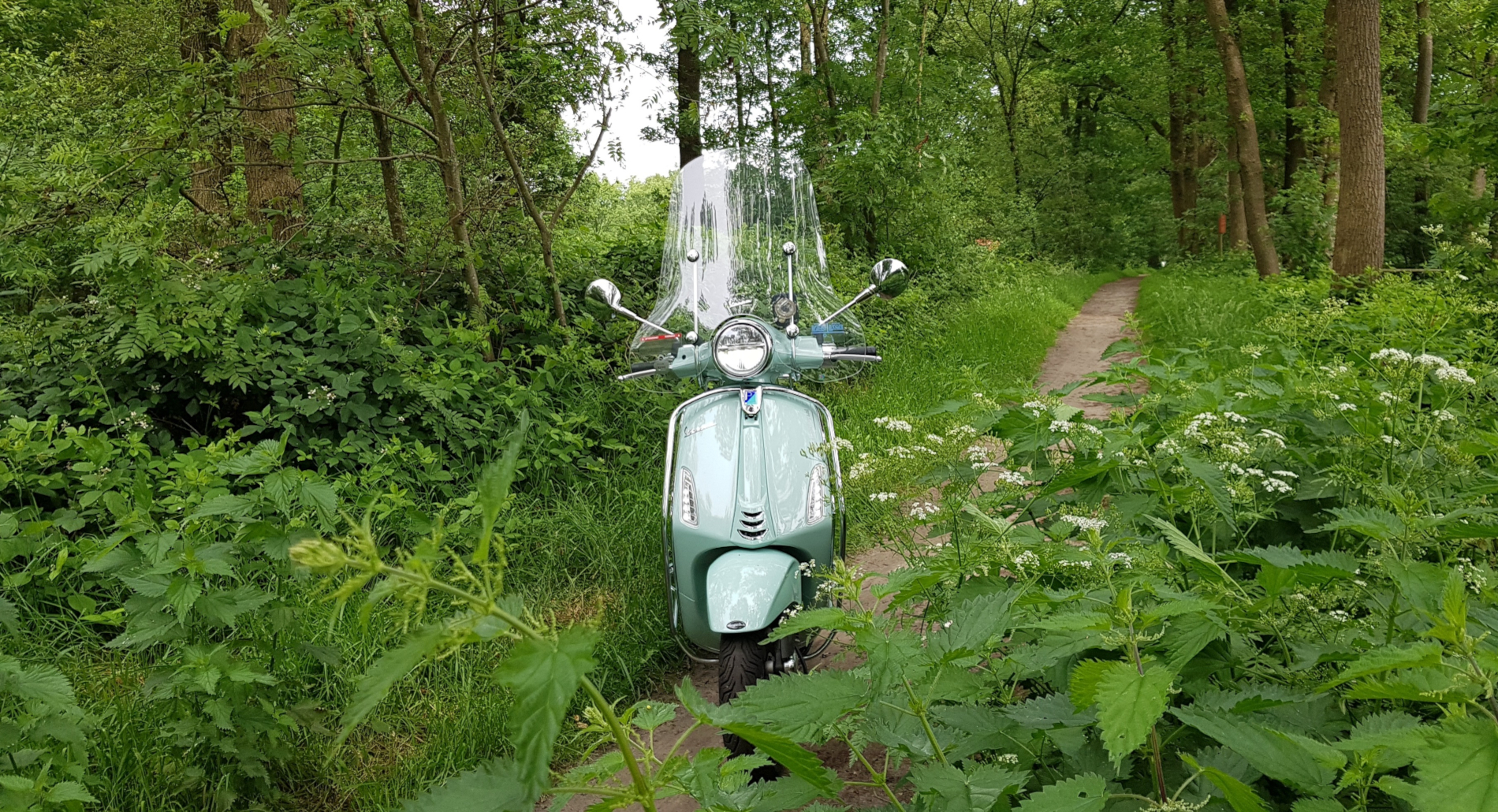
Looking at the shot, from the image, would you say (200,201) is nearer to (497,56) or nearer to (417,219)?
(417,219)

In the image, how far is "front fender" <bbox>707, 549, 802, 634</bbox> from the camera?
237cm

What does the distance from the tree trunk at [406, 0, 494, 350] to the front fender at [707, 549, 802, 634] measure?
305cm

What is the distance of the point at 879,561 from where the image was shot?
165 inches

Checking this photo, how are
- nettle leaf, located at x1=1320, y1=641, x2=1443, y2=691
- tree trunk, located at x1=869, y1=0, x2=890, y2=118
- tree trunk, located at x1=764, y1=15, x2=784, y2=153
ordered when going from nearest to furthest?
1. nettle leaf, located at x1=1320, y1=641, x2=1443, y2=691
2. tree trunk, located at x1=869, y1=0, x2=890, y2=118
3. tree trunk, located at x1=764, y1=15, x2=784, y2=153

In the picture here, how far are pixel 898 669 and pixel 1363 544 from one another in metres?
1.34

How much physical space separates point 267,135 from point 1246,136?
1380 cm

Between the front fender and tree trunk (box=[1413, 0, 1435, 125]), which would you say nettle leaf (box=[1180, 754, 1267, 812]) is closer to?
the front fender

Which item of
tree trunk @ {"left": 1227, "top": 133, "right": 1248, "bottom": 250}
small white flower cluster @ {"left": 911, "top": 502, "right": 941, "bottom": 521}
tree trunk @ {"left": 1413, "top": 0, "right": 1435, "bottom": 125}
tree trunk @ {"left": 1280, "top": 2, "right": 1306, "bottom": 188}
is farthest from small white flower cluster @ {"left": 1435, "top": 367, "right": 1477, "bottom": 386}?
tree trunk @ {"left": 1227, "top": 133, "right": 1248, "bottom": 250}

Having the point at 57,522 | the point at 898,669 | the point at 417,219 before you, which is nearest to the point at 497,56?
the point at 417,219

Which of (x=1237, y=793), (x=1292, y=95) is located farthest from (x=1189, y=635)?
(x=1292, y=95)

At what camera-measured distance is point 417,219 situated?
5.41 metres

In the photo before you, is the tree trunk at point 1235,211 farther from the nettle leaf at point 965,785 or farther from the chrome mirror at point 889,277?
the nettle leaf at point 965,785

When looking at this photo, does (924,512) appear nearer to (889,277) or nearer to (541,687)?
(889,277)

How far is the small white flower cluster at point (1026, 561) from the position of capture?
5.98 feet
